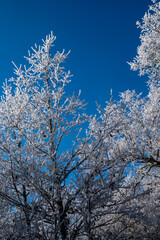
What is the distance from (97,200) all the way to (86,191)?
0.48m

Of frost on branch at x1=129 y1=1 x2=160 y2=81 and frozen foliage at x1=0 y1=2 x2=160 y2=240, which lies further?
frost on branch at x1=129 y1=1 x2=160 y2=81

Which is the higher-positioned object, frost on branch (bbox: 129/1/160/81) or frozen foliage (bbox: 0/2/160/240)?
frost on branch (bbox: 129/1/160/81)

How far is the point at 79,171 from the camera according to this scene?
381 centimetres

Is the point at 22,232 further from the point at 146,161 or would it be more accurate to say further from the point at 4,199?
the point at 146,161

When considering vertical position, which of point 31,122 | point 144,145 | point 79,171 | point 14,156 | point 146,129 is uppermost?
point 146,129

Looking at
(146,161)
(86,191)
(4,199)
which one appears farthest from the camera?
(146,161)

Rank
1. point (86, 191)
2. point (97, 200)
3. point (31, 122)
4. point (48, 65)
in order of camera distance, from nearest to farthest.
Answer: point (86, 191)
point (97, 200)
point (31, 122)
point (48, 65)

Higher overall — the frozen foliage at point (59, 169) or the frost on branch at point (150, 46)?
the frost on branch at point (150, 46)

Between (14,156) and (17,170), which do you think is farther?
(14,156)

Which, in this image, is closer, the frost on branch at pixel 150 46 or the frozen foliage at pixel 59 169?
the frozen foliage at pixel 59 169

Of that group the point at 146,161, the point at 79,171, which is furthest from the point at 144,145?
the point at 79,171

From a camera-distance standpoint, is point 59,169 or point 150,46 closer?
point 59,169

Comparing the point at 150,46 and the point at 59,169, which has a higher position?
the point at 150,46

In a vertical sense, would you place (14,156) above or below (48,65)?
below
